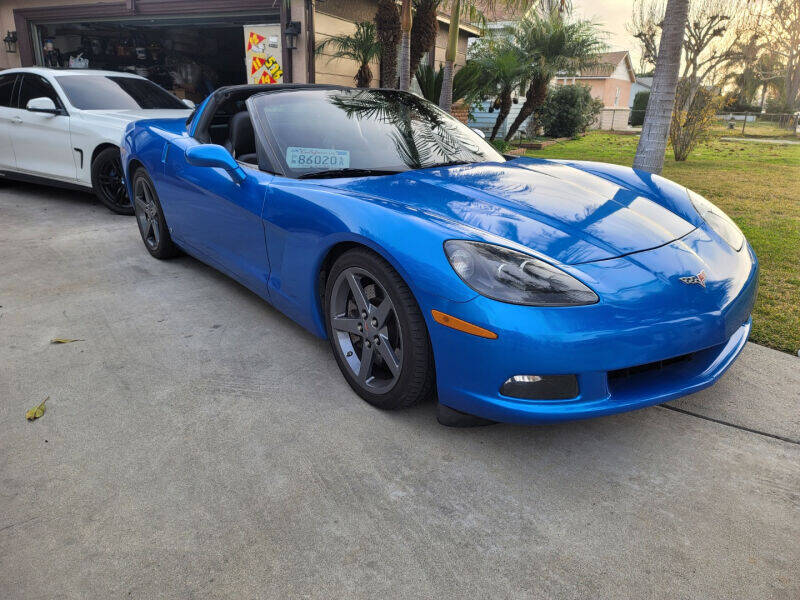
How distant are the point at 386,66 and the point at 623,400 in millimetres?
9115

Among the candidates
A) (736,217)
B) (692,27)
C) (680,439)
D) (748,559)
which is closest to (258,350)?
(680,439)

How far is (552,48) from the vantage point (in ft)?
51.9

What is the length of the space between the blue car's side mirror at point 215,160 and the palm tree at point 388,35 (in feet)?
24.6

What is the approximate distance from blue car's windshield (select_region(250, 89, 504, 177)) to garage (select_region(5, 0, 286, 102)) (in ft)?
31.6

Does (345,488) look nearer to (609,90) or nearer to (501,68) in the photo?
(501,68)

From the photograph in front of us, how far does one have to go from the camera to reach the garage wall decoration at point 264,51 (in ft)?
36.0

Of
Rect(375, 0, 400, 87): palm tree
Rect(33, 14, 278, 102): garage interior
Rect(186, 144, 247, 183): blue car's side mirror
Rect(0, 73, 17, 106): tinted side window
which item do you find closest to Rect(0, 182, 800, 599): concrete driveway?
Rect(186, 144, 247, 183): blue car's side mirror

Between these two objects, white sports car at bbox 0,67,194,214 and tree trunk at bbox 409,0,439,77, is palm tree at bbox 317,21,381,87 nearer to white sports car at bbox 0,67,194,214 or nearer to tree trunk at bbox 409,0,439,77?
tree trunk at bbox 409,0,439,77

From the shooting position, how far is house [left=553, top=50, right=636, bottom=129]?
33.2 metres

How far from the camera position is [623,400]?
6.90ft

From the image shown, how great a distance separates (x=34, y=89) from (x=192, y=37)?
350 inches

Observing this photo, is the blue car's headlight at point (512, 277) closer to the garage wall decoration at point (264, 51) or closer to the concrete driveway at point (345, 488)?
the concrete driveway at point (345, 488)

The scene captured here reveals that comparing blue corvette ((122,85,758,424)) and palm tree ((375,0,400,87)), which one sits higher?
palm tree ((375,0,400,87))

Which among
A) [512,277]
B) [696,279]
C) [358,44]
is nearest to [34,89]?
[358,44]
